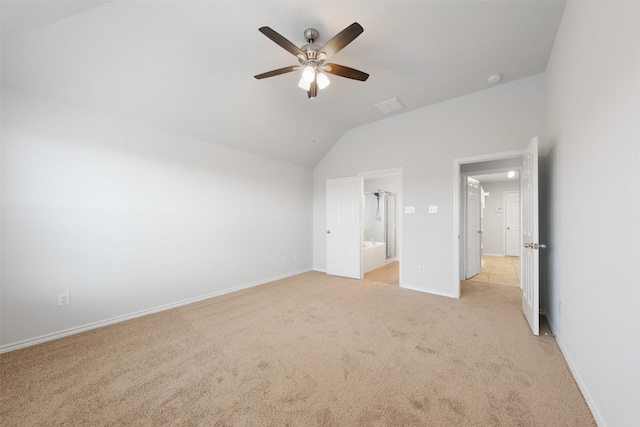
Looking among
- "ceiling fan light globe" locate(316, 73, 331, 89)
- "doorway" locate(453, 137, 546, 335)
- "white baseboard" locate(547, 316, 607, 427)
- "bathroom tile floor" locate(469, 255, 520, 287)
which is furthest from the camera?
"bathroom tile floor" locate(469, 255, 520, 287)

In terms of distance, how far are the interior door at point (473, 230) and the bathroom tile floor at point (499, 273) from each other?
215 millimetres

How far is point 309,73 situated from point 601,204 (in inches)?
89.9

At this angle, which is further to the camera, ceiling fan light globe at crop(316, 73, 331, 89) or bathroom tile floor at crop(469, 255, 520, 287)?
bathroom tile floor at crop(469, 255, 520, 287)

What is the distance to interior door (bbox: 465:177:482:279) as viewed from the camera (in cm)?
459

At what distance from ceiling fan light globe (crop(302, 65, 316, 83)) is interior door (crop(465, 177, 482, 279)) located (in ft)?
12.6

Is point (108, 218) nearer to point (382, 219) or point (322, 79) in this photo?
point (322, 79)

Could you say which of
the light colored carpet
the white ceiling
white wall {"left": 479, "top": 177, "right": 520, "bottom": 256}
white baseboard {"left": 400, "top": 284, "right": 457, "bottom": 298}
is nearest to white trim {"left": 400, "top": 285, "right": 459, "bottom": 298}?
white baseboard {"left": 400, "top": 284, "right": 457, "bottom": 298}

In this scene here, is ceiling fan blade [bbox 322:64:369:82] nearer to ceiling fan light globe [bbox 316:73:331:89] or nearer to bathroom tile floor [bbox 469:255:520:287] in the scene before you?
ceiling fan light globe [bbox 316:73:331:89]

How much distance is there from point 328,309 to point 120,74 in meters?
3.52

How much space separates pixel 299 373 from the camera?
5.95 feet

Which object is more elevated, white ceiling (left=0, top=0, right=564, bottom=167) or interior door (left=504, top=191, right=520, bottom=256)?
white ceiling (left=0, top=0, right=564, bottom=167)

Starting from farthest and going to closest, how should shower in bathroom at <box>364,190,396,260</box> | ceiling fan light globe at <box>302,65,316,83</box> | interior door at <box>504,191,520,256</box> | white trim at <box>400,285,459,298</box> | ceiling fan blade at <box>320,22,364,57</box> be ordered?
interior door at <box>504,191,520,256</box> → shower in bathroom at <box>364,190,396,260</box> → white trim at <box>400,285,459,298</box> → ceiling fan light globe at <box>302,65,316,83</box> → ceiling fan blade at <box>320,22,364,57</box>

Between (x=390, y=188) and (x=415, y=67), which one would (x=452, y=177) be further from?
(x=390, y=188)

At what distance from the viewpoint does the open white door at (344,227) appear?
4.62 m
